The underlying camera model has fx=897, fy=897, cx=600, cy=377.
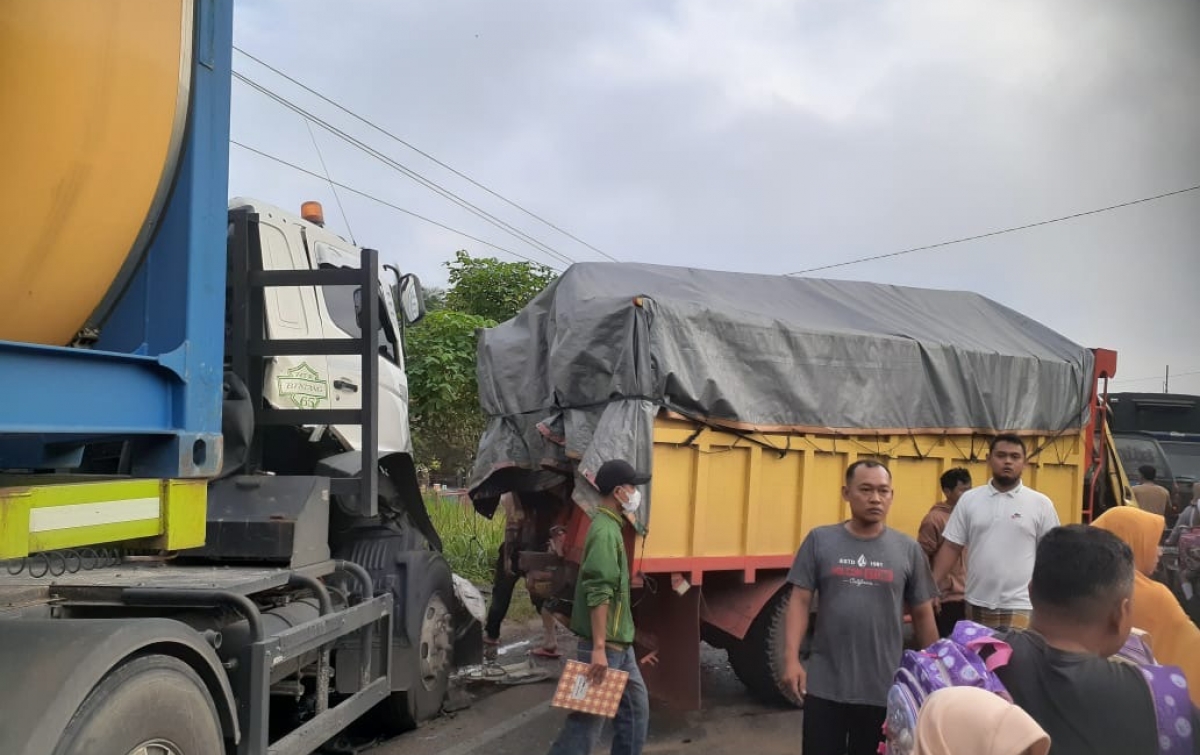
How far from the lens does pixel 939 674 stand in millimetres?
1846

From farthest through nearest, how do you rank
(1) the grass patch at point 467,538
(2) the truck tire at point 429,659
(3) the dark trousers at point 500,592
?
(1) the grass patch at point 467,538 < (3) the dark trousers at point 500,592 < (2) the truck tire at point 429,659

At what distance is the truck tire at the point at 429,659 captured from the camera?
497 cm

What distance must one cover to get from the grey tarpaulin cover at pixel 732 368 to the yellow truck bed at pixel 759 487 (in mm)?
136

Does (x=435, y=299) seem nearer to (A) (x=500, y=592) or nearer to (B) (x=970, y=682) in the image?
(A) (x=500, y=592)

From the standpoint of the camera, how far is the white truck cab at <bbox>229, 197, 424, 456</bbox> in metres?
4.64

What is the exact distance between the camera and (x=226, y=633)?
130 inches

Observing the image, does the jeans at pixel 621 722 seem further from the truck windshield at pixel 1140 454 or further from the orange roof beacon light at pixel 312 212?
the truck windshield at pixel 1140 454

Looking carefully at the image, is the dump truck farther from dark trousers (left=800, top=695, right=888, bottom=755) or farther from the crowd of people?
dark trousers (left=800, top=695, right=888, bottom=755)

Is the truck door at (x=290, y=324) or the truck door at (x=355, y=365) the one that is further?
the truck door at (x=355, y=365)

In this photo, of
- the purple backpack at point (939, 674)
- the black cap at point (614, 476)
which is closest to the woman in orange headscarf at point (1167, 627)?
the purple backpack at point (939, 674)

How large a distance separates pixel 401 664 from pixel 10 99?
3.56m

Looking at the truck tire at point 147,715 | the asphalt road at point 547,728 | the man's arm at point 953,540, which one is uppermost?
the man's arm at point 953,540

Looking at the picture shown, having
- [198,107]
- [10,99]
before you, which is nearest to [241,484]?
[198,107]

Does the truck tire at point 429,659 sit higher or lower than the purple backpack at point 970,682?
lower
